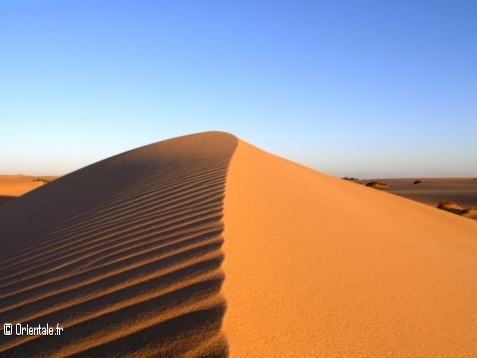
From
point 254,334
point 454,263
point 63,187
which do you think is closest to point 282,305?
point 254,334

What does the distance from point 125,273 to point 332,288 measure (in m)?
1.15

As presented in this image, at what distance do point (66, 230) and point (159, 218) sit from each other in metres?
1.12

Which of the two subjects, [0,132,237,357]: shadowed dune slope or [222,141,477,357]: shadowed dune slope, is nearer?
[0,132,237,357]: shadowed dune slope

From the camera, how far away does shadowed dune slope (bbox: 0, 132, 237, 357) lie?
1.70 m

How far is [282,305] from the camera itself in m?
1.99

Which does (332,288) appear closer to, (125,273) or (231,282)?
(231,282)

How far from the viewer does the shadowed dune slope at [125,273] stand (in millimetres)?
1701

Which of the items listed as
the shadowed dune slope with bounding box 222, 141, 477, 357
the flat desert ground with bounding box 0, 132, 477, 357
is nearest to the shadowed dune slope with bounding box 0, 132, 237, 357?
the flat desert ground with bounding box 0, 132, 477, 357

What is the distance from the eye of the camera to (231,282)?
6.58 ft

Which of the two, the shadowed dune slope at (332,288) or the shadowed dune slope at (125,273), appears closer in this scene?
the shadowed dune slope at (125,273)

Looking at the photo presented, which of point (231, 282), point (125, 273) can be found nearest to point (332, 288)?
point (231, 282)

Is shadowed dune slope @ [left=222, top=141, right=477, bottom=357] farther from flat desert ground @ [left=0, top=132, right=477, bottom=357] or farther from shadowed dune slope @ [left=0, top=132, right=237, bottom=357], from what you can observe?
shadowed dune slope @ [left=0, top=132, right=237, bottom=357]

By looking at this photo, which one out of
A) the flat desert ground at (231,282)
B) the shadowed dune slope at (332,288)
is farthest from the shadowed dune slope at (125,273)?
the shadowed dune slope at (332,288)

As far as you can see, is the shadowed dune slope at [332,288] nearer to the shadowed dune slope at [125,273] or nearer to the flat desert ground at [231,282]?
the flat desert ground at [231,282]
